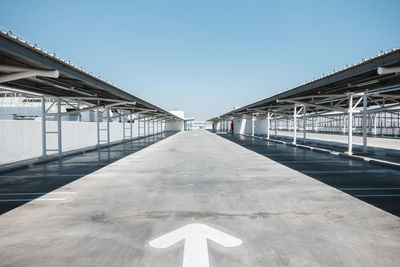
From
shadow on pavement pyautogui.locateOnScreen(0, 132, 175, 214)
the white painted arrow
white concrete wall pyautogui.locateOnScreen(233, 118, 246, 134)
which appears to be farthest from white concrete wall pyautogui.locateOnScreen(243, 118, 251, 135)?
the white painted arrow

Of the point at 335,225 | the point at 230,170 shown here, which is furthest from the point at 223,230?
the point at 230,170

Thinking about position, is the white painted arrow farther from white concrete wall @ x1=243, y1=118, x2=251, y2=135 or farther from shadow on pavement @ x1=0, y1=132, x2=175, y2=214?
white concrete wall @ x1=243, y1=118, x2=251, y2=135

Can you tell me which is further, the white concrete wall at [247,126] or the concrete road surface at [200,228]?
the white concrete wall at [247,126]

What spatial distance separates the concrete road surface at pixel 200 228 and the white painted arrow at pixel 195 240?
2cm

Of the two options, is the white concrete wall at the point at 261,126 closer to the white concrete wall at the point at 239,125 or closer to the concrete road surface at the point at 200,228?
the white concrete wall at the point at 239,125

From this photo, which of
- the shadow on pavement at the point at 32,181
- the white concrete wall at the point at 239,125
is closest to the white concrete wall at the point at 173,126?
the white concrete wall at the point at 239,125

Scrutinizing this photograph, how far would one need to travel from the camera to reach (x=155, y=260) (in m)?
3.61

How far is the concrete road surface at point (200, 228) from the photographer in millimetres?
3684

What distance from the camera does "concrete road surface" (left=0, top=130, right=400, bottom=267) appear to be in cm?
368

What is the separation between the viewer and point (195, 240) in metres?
4.22

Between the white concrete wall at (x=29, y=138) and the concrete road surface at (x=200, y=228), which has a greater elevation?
the white concrete wall at (x=29, y=138)

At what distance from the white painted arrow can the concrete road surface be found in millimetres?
17

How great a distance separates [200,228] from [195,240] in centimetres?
48

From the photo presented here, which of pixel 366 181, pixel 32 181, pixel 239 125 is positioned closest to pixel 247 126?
pixel 239 125
